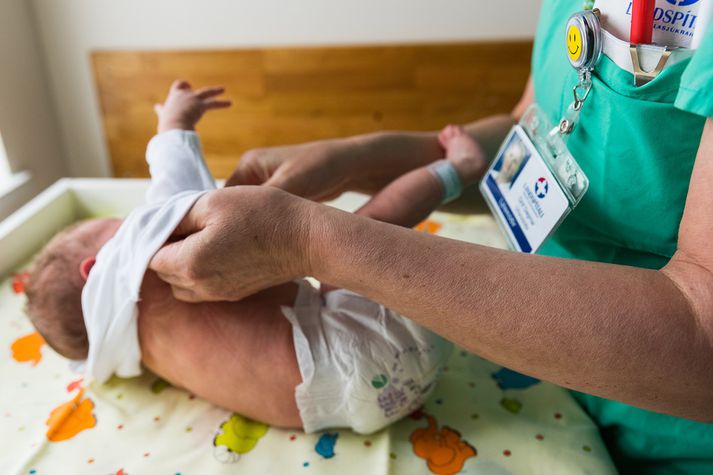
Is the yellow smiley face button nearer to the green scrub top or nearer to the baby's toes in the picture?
the green scrub top

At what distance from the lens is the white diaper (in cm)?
84

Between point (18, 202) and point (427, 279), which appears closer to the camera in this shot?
point (427, 279)

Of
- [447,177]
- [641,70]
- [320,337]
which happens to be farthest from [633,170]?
[320,337]

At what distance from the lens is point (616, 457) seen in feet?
2.81

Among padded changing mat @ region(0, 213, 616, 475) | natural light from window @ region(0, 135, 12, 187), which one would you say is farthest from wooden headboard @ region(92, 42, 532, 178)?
padded changing mat @ region(0, 213, 616, 475)

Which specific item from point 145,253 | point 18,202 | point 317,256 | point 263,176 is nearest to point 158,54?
point 18,202

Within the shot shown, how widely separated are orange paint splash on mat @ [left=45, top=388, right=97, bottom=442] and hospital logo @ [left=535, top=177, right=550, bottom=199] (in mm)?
800

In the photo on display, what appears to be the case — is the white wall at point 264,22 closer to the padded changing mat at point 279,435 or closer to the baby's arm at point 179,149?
the baby's arm at point 179,149

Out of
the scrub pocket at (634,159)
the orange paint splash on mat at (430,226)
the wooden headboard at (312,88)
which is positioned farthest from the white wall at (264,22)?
the scrub pocket at (634,159)

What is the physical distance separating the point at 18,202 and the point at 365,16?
129 centimetres

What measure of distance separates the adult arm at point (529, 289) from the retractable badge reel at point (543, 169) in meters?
A: 0.17

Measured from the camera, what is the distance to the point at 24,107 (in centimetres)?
187

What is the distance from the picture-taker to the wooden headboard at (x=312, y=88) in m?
1.90

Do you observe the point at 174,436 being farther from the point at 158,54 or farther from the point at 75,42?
the point at 75,42
